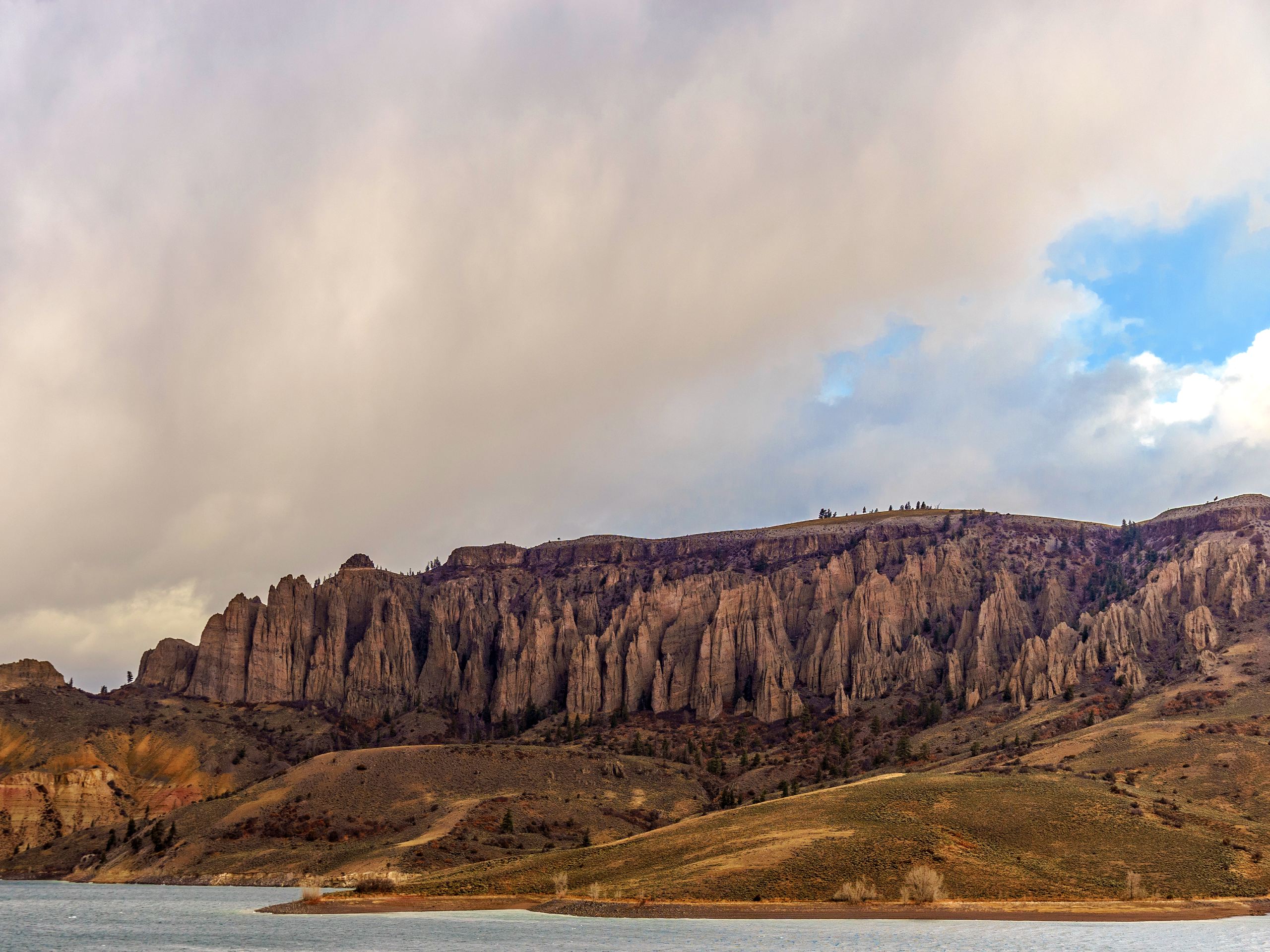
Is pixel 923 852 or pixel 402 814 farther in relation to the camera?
pixel 402 814

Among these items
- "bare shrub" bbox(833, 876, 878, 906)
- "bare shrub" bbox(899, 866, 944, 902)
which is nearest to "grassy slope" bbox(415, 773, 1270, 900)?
"bare shrub" bbox(833, 876, 878, 906)

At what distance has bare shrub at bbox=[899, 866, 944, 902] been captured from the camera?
8219 centimetres

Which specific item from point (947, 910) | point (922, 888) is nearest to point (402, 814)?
point (922, 888)

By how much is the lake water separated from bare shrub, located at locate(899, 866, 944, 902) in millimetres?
→ 5946

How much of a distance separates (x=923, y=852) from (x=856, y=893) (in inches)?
351

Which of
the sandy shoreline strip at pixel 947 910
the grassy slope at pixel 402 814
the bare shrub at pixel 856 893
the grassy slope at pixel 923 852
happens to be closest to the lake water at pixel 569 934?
the sandy shoreline strip at pixel 947 910

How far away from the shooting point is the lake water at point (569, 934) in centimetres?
6488

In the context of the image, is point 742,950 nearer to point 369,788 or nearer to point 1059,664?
point 369,788

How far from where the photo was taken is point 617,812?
158 meters

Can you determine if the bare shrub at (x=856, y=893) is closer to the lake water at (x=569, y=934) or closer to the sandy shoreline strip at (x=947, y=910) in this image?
the sandy shoreline strip at (x=947, y=910)

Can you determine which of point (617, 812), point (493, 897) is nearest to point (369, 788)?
point (617, 812)

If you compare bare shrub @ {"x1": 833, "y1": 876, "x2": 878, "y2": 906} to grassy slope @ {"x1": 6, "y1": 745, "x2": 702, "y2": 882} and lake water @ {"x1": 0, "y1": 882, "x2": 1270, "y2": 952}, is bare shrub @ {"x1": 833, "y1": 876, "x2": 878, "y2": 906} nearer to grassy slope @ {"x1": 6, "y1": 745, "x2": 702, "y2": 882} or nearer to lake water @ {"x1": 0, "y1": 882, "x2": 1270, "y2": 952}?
lake water @ {"x1": 0, "y1": 882, "x2": 1270, "y2": 952}

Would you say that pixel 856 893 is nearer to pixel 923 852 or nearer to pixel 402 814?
pixel 923 852

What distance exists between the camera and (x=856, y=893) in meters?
83.1
